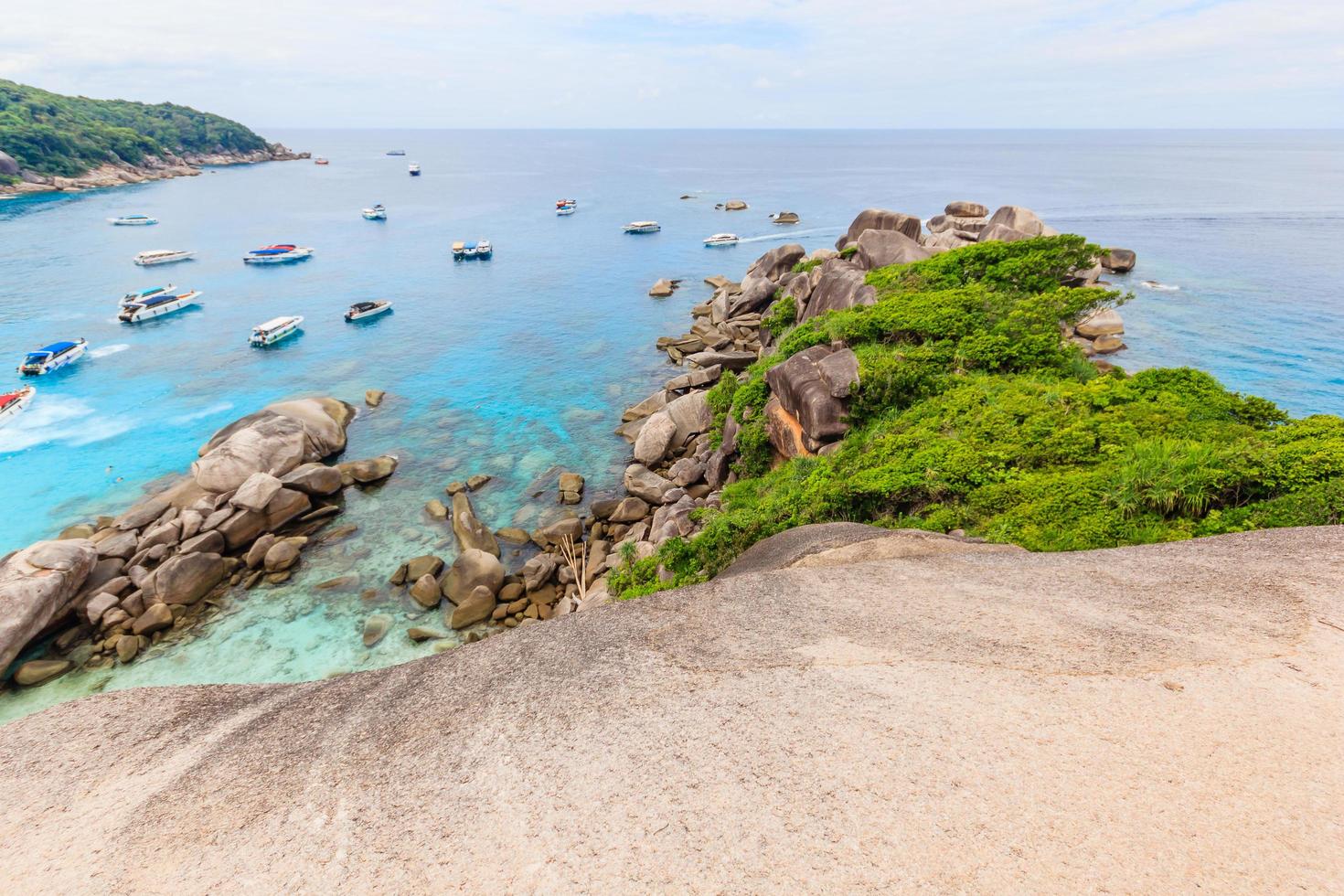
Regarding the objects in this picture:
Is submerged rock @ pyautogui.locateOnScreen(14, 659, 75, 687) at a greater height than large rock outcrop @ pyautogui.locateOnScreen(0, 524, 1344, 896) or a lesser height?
lesser

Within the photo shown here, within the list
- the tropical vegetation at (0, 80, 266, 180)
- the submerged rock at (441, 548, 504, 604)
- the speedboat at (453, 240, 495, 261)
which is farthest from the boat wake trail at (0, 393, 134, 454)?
the tropical vegetation at (0, 80, 266, 180)

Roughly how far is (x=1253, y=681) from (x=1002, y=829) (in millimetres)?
3764

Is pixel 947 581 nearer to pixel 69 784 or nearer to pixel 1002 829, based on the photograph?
pixel 1002 829

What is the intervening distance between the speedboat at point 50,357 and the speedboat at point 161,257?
2565 centimetres

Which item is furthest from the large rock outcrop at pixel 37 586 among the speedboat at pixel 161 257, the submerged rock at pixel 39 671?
the speedboat at pixel 161 257

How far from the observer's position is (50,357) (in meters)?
35.7

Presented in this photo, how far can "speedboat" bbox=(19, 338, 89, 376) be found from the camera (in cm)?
3516

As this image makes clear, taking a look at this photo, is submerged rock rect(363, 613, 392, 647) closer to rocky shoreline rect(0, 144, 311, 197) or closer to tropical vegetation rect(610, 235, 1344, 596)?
tropical vegetation rect(610, 235, 1344, 596)

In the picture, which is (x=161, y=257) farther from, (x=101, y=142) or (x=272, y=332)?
(x=101, y=142)

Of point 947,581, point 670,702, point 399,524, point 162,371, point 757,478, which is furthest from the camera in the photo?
point 162,371

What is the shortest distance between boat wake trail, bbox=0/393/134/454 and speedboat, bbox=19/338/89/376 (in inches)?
156

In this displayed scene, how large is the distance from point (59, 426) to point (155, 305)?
2019 centimetres

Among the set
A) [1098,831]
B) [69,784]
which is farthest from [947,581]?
[69,784]

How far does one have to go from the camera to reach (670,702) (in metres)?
6.36
